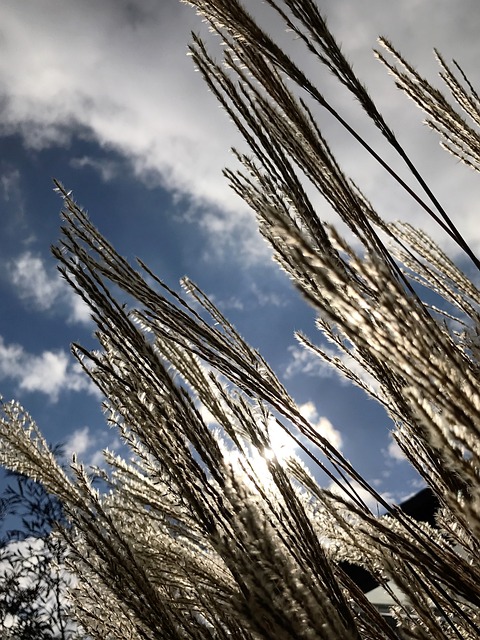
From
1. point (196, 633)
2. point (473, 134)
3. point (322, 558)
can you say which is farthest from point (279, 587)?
point (473, 134)

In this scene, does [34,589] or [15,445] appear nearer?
[15,445]

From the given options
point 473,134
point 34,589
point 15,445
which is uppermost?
point 34,589

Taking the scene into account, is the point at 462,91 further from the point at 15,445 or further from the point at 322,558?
the point at 15,445

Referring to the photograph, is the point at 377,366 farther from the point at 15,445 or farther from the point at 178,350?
the point at 15,445

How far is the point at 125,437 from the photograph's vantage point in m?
1.37

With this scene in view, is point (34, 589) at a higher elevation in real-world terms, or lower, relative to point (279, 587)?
higher

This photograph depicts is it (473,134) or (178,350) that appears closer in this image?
(178,350)

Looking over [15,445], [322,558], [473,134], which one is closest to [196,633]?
[322,558]

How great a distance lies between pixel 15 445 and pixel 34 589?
643 cm

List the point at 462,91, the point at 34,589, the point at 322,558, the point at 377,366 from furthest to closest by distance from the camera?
the point at 34,589
the point at 462,91
the point at 377,366
the point at 322,558

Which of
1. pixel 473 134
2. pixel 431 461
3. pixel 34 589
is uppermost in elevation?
pixel 34 589

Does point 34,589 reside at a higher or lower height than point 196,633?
higher

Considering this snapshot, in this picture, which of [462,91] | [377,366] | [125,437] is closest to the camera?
[377,366]

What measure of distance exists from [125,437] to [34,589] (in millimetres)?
6453
